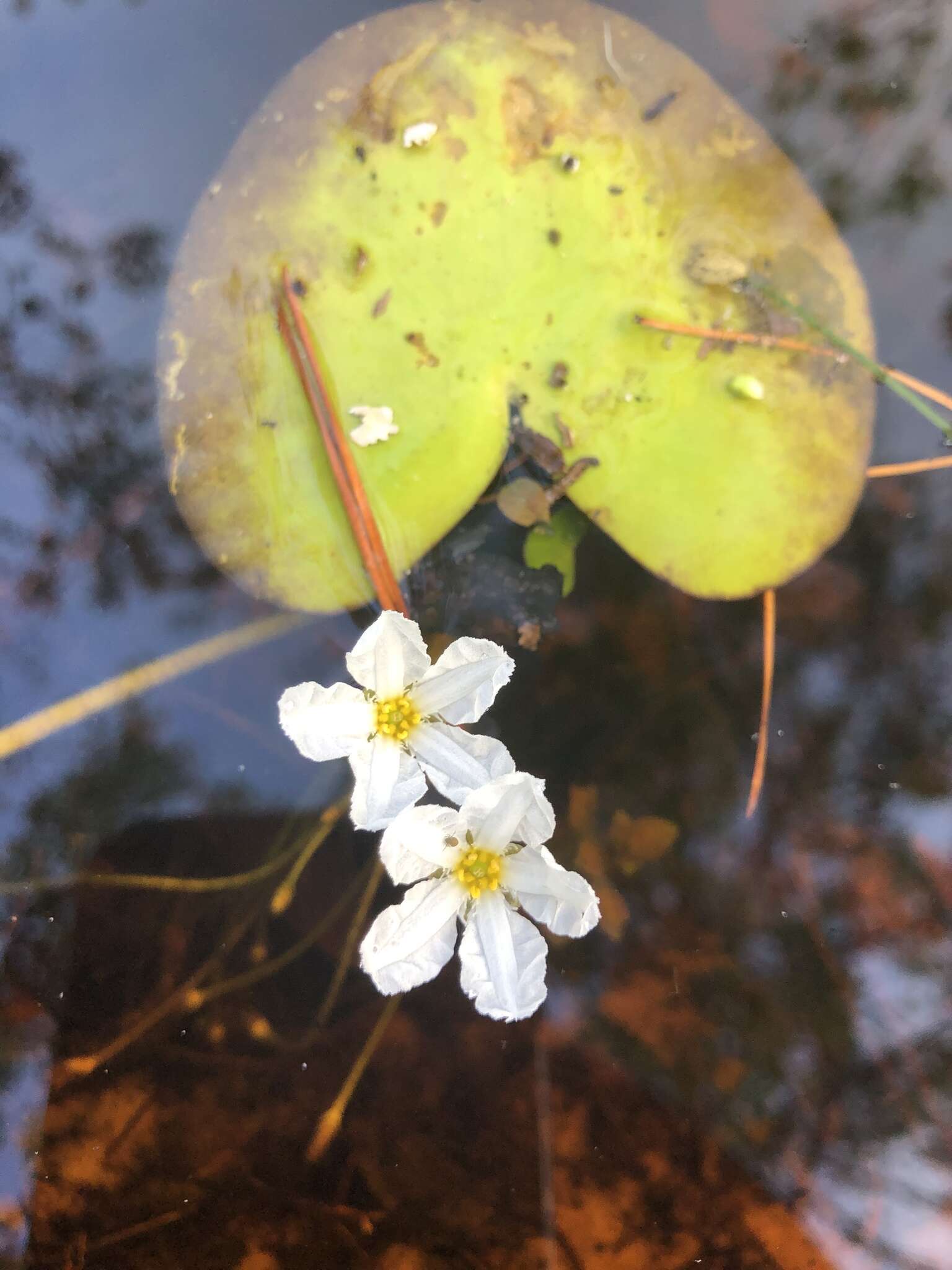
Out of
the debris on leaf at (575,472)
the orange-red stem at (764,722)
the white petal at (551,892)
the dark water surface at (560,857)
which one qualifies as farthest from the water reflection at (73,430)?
the orange-red stem at (764,722)

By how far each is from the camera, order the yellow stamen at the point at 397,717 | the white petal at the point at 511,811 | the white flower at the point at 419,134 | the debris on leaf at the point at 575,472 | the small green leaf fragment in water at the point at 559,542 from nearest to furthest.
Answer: the white petal at the point at 511,811 < the yellow stamen at the point at 397,717 < the white flower at the point at 419,134 < the debris on leaf at the point at 575,472 < the small green leaf fragment in water at the point at 559,542

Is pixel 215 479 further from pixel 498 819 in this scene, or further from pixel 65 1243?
pixel 65 1243

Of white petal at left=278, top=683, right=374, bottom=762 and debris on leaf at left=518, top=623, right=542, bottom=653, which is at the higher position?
white petal at left=278, top=683, right=374, bottom=762

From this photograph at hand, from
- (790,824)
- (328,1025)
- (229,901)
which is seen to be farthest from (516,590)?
(328,1025)

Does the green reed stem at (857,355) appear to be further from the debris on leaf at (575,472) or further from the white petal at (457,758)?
the white petal at (457,758)

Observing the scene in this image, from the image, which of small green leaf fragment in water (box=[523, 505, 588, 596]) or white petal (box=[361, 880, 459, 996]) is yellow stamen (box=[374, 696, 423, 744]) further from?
small green leaf fragment in water (box=[523, 505, 588, 596])

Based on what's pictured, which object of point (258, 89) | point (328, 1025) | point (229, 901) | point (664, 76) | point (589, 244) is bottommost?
point (328, 1025)

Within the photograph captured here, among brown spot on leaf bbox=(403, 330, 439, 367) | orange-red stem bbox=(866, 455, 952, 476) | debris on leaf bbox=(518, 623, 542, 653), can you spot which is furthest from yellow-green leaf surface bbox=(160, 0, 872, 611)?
debris on leaf bbox=(518, 623, 542, 653)

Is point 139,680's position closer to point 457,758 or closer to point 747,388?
point 457,758
